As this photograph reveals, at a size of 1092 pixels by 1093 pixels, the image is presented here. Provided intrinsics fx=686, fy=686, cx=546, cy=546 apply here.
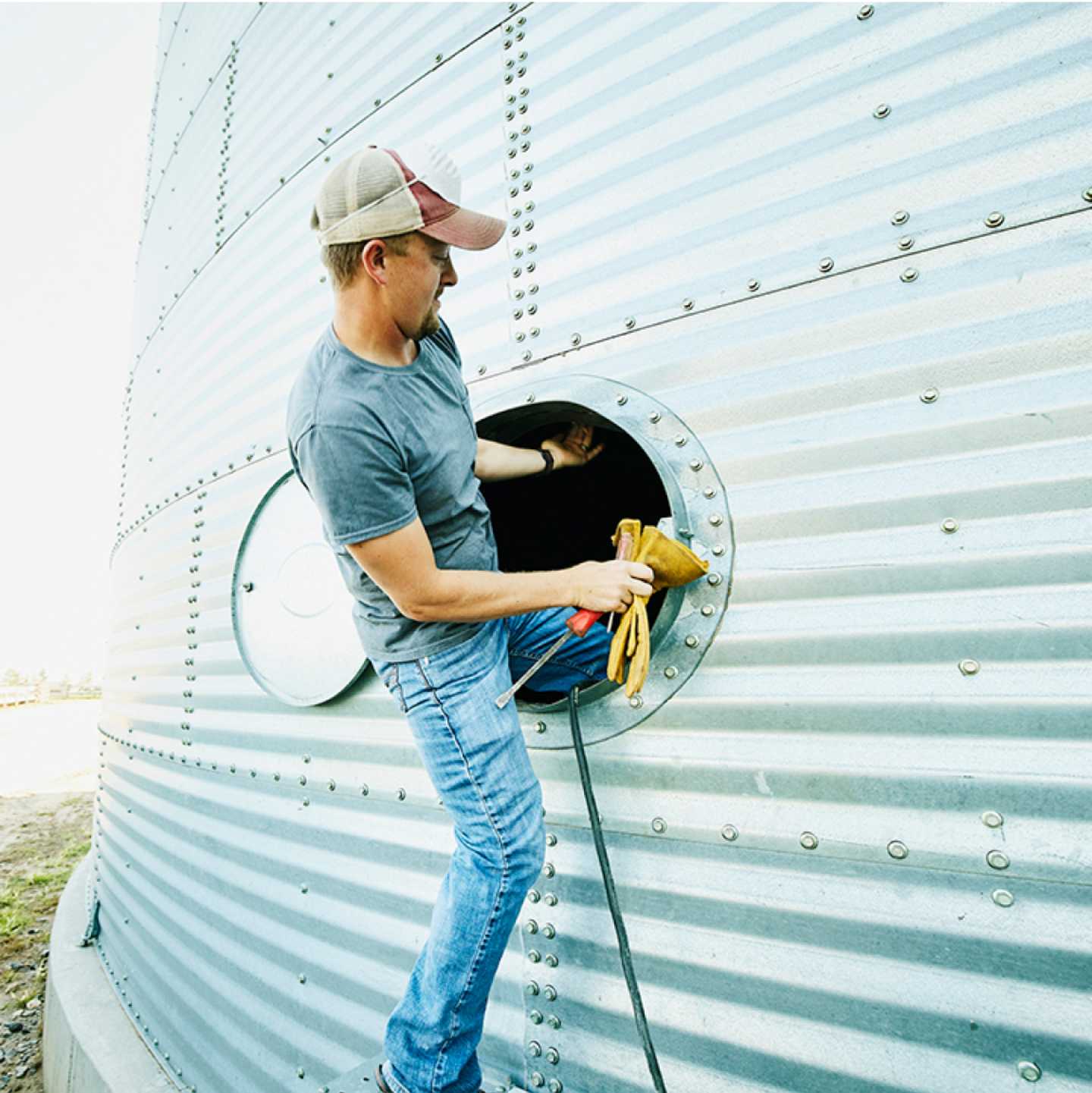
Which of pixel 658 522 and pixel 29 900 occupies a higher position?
pixel 658 522

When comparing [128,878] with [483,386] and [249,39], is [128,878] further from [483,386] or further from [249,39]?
[249,39]

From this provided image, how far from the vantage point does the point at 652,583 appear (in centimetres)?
141

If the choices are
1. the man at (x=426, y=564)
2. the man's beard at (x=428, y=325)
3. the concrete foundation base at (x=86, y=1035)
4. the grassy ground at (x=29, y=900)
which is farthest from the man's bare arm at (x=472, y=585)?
the grassy ground at (x=29, y=900)

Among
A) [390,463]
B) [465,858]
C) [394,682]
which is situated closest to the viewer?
[390,463]

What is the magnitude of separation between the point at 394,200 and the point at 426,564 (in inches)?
26.4

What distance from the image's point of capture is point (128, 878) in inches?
135

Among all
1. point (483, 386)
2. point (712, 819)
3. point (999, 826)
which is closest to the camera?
point (999, 826)

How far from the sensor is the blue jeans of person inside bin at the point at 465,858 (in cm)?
129

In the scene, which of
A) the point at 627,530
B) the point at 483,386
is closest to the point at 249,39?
the point at 483,386

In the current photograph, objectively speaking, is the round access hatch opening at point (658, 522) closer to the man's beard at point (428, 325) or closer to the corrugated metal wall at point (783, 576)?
the corrugated metal wall at point (783, 576)

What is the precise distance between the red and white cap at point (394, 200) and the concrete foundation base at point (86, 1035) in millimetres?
3256

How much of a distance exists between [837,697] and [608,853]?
0.61 metres

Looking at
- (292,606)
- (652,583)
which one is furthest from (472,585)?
(292,606)

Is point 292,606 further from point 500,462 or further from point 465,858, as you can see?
point 465,858
